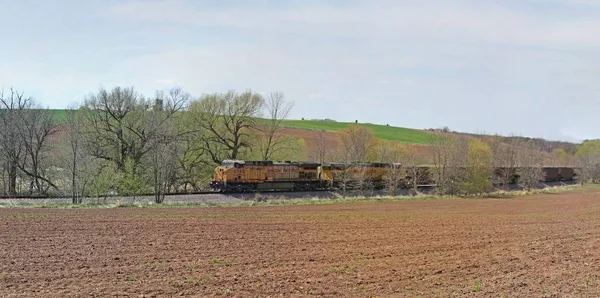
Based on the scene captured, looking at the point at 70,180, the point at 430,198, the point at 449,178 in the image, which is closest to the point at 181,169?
the point at 70,180

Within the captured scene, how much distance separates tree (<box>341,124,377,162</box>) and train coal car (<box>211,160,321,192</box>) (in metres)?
18.2

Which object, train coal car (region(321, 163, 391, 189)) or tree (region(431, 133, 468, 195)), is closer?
train coal car (region(321, 163, 391, 189))

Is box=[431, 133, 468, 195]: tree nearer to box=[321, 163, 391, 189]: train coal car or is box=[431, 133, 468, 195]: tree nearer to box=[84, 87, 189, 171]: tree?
box=[321, 163, 391, 189]: train coal car

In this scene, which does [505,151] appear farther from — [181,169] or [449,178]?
[181,169]

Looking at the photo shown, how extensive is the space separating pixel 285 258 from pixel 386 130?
122 meters

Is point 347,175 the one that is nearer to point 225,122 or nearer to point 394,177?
point 394,177

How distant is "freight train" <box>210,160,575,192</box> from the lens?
54.0m

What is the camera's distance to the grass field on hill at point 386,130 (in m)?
120

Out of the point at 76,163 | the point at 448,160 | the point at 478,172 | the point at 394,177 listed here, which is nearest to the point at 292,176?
the point at 394,177

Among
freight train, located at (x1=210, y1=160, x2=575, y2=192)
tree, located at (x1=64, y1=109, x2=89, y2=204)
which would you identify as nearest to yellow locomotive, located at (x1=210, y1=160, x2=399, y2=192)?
freight train, located at (x1=210, y1=160, x2=575, y2=192)

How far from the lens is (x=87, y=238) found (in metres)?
20.2

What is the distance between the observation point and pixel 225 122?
2633 inches

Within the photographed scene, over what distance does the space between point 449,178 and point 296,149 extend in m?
20.4

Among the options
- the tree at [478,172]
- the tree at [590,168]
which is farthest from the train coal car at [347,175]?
the tree at [590,168]
